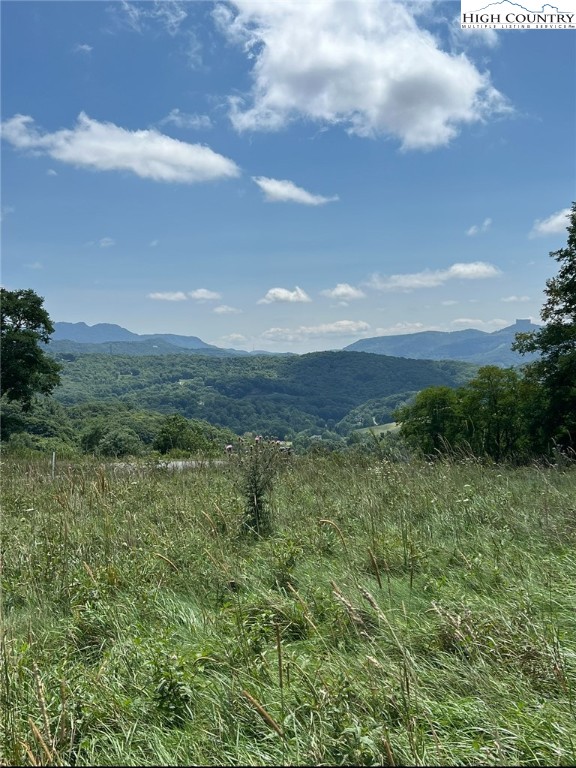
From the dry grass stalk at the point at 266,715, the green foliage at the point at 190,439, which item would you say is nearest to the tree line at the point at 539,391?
the green foliage at the point at 190,439

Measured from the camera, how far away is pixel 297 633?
3453mm

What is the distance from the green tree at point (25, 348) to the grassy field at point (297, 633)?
1232 inches

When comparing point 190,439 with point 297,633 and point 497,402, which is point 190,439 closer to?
point 297,633

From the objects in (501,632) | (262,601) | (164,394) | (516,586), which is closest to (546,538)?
(516,586)

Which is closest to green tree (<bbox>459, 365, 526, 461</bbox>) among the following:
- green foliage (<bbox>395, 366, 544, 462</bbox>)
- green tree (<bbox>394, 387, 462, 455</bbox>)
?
green foliage (<bbox>395, 366, 544, 462</bbox>)

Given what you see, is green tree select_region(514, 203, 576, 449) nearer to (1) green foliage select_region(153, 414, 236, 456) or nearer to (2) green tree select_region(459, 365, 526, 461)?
(2) green tree select_region(459, 365, 526, 461)

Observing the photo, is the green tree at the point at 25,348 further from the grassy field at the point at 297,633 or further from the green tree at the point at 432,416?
the grassy field at the point at 297,633

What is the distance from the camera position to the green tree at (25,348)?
33312 millimetres

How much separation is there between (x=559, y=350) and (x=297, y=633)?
24253 mm

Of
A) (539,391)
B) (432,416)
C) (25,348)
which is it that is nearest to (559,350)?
(539,391)

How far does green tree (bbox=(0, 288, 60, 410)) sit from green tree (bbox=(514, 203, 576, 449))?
105 ft

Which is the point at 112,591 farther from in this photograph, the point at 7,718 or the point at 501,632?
the point at 501,632

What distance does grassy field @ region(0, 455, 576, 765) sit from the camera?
2.20 meters

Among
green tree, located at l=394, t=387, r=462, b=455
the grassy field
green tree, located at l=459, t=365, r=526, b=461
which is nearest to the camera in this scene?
the grassy field
